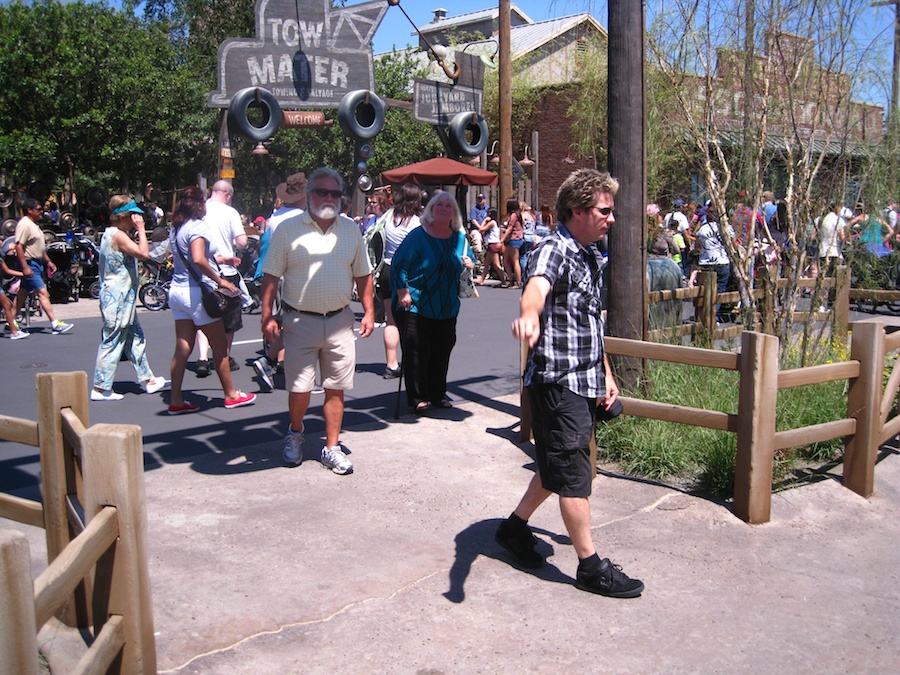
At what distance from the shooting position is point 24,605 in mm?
1976

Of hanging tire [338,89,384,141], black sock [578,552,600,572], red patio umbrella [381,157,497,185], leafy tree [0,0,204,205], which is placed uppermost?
leafy tree [0,0,204,205]

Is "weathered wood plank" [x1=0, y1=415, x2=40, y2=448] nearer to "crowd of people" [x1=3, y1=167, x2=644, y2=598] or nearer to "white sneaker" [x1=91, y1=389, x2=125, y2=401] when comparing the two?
"crowd of people" [x1=3, y1=167, x2=644, y2=598]

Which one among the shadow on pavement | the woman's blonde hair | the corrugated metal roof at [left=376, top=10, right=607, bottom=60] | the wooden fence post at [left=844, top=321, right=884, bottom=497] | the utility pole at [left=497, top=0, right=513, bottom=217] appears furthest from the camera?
the corrugated metal roof at [left=376, top=10, right=607, bottom=60]

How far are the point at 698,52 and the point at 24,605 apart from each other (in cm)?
599

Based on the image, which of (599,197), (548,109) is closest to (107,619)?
(599,197)

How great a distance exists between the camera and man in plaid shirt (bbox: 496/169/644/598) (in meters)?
3.86

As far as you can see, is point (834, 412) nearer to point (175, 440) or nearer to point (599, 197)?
point (599, 197)

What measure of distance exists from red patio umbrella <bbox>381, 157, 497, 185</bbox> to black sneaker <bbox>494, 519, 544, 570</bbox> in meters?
11.9

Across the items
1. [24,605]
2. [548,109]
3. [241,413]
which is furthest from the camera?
[548,109]

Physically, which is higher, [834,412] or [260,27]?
[260,27]

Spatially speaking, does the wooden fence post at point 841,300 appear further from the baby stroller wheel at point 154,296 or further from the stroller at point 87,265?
the stroller at point 87,265

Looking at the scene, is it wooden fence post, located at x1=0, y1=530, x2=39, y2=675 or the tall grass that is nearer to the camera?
wooden fence post, located at x1=0, y1=530, x2=39, y2=675

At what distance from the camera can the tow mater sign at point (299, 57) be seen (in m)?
9.75

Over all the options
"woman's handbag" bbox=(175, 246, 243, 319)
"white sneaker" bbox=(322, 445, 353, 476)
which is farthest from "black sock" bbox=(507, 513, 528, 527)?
"woman's handbag" bbox=(175, 246, 243, 319)
